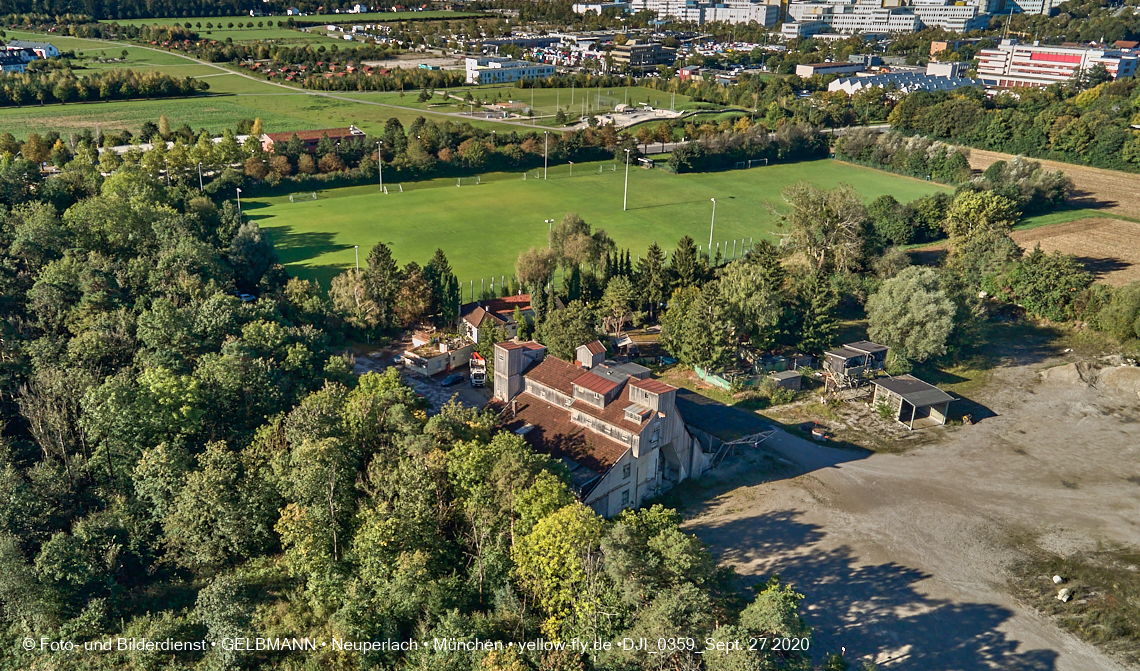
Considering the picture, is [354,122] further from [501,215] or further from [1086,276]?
[1086,276]

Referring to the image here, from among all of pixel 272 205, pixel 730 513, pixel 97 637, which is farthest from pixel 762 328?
pixel 272 205

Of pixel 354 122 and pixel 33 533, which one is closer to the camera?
pixel 33 533

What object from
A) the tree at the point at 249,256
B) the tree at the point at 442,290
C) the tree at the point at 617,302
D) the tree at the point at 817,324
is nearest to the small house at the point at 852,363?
the tree at the point at 817,324

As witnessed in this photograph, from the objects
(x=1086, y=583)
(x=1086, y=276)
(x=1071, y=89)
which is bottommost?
(x=1086, y=583)

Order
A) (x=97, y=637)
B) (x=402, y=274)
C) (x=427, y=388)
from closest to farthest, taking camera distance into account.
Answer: (x=97, y=637), (x=427, y=388), (x=402, y=274)

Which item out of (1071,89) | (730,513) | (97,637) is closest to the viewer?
(97,637)

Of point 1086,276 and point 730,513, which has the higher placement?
point 1086,276

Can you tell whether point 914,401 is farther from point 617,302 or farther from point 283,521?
point 283,521

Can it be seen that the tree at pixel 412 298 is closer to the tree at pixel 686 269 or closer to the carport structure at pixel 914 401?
the tree at pixel 686 269
